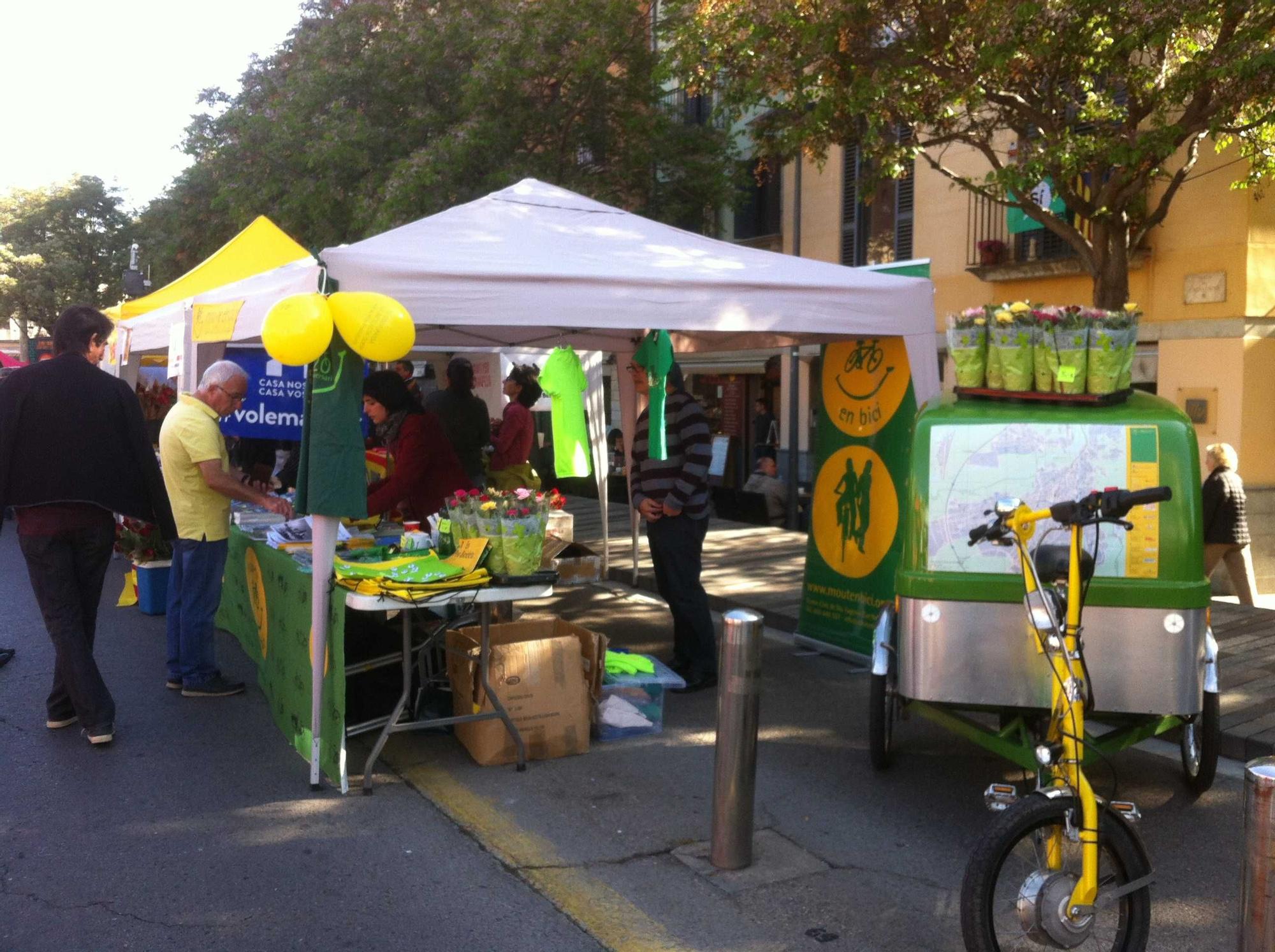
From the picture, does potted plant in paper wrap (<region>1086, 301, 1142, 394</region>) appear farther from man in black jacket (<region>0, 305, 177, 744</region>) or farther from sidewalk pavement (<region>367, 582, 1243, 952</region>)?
man in black jacket (<region>0, 305, 177, 744</region>)

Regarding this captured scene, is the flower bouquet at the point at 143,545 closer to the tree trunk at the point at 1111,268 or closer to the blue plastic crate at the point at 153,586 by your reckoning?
the blue plastic crate at the point at 153,586

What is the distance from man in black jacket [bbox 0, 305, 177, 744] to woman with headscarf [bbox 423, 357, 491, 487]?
442 centimetres

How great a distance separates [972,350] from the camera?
505 centimetres

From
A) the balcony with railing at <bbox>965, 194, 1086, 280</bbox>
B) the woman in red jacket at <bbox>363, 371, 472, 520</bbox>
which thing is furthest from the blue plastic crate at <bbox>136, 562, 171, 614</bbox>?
the balcony with railing at <bbox>965, 194, 1086, 280</bbox>

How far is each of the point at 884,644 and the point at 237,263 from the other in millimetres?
6935

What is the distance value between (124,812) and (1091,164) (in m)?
8.83

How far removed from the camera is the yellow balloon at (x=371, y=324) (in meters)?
4.96

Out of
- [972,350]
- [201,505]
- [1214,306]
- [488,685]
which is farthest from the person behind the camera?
[1214,306]

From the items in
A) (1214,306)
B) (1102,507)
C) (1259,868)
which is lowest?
(1259,868)

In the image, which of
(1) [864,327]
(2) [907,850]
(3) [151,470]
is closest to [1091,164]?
(1) [864,327]

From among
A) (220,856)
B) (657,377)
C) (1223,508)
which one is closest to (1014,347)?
(657,377)

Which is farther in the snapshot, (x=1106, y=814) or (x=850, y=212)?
(x=850, y=212)

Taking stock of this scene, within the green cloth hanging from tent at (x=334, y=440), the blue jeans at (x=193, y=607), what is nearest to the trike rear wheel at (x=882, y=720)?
the green cloth hanging from tent at (x=334, y=440)

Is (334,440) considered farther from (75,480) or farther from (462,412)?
(462,412)
